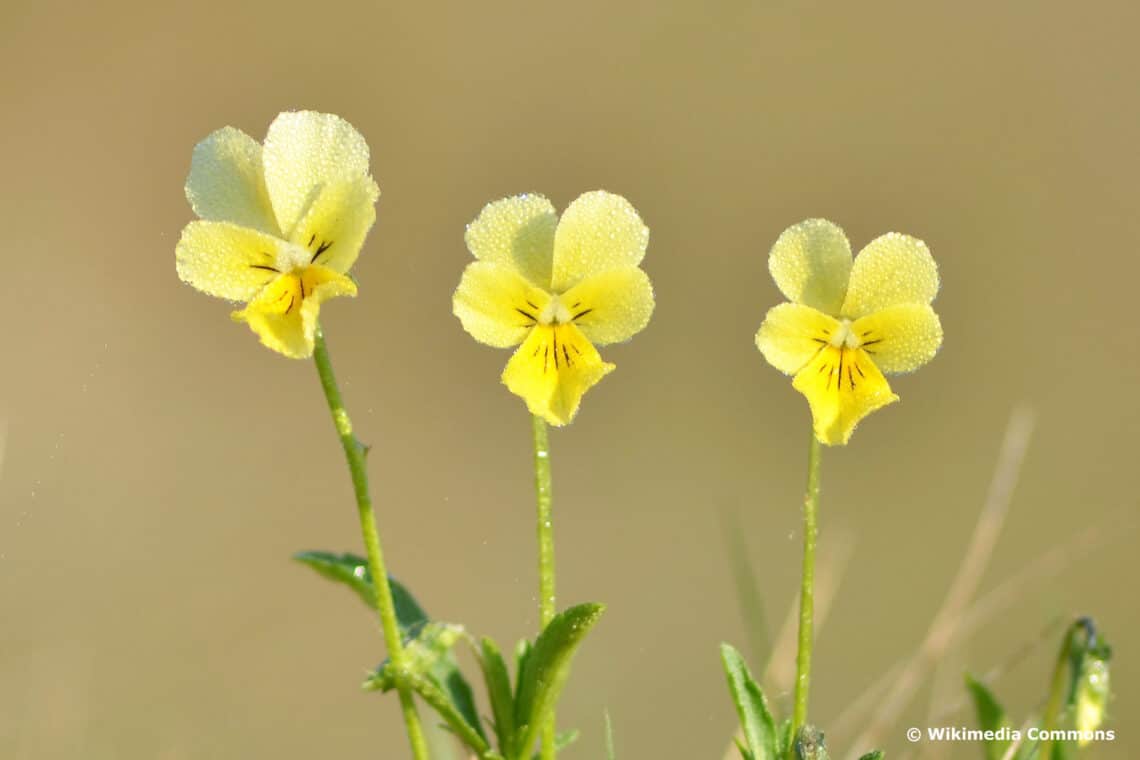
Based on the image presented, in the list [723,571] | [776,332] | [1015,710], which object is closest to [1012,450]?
[1015,710]

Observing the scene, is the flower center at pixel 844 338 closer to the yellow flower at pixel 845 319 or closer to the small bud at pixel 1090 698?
the yellow flower at pixel 845 319

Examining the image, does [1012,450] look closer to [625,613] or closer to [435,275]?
[625,613]

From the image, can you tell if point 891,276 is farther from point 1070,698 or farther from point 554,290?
point 1070,698

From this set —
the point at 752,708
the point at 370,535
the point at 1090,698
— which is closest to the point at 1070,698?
the point at 1090,698

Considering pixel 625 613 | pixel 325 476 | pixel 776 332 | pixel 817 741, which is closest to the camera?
pixel 817 741

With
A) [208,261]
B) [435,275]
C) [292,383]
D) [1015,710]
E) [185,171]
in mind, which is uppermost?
[185,171]

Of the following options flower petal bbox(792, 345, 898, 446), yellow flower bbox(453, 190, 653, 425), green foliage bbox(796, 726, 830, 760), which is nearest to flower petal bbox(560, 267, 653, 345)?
yellow flower bbox(453, 190, 653, 425)
